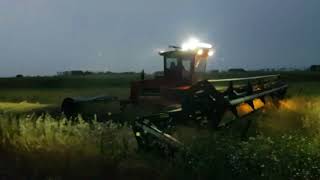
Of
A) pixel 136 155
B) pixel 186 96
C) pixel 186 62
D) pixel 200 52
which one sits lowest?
pixel 136 155

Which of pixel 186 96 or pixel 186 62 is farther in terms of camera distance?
pixel 186 62

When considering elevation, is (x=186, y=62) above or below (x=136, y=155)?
above

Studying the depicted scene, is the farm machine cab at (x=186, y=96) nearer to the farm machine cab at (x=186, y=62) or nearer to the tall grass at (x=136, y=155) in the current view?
the farm machine cab at (x=186, y=62)

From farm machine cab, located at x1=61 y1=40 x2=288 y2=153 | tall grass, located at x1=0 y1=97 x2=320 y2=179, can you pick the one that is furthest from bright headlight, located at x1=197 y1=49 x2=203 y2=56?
tall grass, located at x1=0 y1=97 x2=320 y2=179

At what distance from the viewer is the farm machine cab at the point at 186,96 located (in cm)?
1082

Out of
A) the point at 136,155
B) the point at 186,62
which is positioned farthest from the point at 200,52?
the point at 136,155

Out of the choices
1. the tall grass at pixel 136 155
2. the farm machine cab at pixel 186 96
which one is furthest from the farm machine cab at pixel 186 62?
the tall grass at pixel 136 155

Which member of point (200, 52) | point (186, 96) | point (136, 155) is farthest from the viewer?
point (200, 52)

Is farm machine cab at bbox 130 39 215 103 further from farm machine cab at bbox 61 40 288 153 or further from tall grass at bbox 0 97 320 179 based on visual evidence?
tall grass at bbox 0 97 320 179

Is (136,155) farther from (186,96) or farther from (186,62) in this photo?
(186,62)

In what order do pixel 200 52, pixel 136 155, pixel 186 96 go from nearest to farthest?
pixel 136 155
pixel 186 96
pixel 200 52

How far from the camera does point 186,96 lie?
1084 cm

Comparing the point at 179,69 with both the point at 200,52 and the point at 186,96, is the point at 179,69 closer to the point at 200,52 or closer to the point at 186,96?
the point at 200,52

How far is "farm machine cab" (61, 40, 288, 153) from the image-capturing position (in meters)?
10.8
